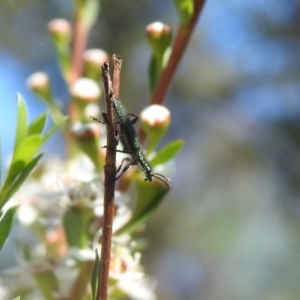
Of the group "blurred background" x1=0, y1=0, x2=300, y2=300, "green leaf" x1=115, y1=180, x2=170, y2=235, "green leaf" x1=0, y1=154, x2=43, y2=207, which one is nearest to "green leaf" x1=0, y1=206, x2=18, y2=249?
"green leaf" x1=0, y1=154, x2=43, y2=207

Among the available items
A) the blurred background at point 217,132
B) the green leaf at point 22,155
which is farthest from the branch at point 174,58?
the blurred background at point 217,132

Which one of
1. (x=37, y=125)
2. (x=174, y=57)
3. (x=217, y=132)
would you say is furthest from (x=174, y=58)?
(x=217, y=132)

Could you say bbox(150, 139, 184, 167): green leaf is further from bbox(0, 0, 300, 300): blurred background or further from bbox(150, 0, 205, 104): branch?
bbox(0, 0, 300, 300): blurred background

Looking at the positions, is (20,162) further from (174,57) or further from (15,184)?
(174,57)

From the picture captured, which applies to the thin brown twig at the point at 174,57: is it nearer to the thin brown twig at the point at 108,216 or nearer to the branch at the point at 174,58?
the branch at the point at 174,58

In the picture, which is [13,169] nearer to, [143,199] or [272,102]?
[143,199]

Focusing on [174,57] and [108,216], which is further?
[174,57]
